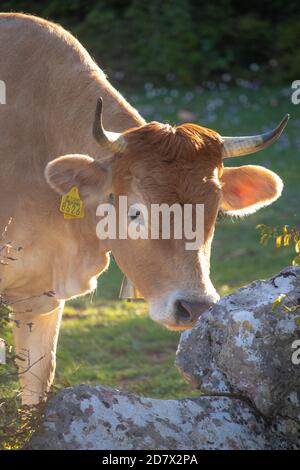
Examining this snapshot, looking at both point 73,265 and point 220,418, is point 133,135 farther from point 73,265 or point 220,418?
point 220,418

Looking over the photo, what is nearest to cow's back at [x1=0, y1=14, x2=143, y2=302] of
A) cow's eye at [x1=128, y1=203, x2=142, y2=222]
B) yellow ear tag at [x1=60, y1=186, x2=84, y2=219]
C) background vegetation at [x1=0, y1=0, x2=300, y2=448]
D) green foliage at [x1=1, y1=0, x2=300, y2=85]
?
yellow ear tag at [x1=60, y1=186, x2=84, y2=219]

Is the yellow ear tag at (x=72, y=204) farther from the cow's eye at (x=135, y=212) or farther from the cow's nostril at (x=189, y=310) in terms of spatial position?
the cow's nostril at (x=189, y=310)

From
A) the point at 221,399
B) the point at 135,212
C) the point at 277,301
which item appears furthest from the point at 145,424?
the point at 135,212

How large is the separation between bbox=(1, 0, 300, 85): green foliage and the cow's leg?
506 inches

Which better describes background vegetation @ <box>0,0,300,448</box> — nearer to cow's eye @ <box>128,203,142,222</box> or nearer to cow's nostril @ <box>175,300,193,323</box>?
cow's eye @ <box>128,203,142,222</box>

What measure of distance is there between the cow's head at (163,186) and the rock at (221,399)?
228 millimetres

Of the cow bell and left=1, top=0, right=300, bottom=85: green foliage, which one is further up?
the cow bell

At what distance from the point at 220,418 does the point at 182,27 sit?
15.1 m

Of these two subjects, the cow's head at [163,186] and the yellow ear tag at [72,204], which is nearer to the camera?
the cow's head at [163,186]

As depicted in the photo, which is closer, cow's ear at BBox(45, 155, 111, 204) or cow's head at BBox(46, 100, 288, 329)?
cow's head at BBox(46, 100, 288, 329)

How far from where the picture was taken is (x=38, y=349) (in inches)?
260

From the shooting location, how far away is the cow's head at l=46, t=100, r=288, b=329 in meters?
5.20

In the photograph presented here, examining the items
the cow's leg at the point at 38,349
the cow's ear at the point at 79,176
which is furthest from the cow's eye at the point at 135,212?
the cow's leg at the point at 38,349

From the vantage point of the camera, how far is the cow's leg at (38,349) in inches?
257
